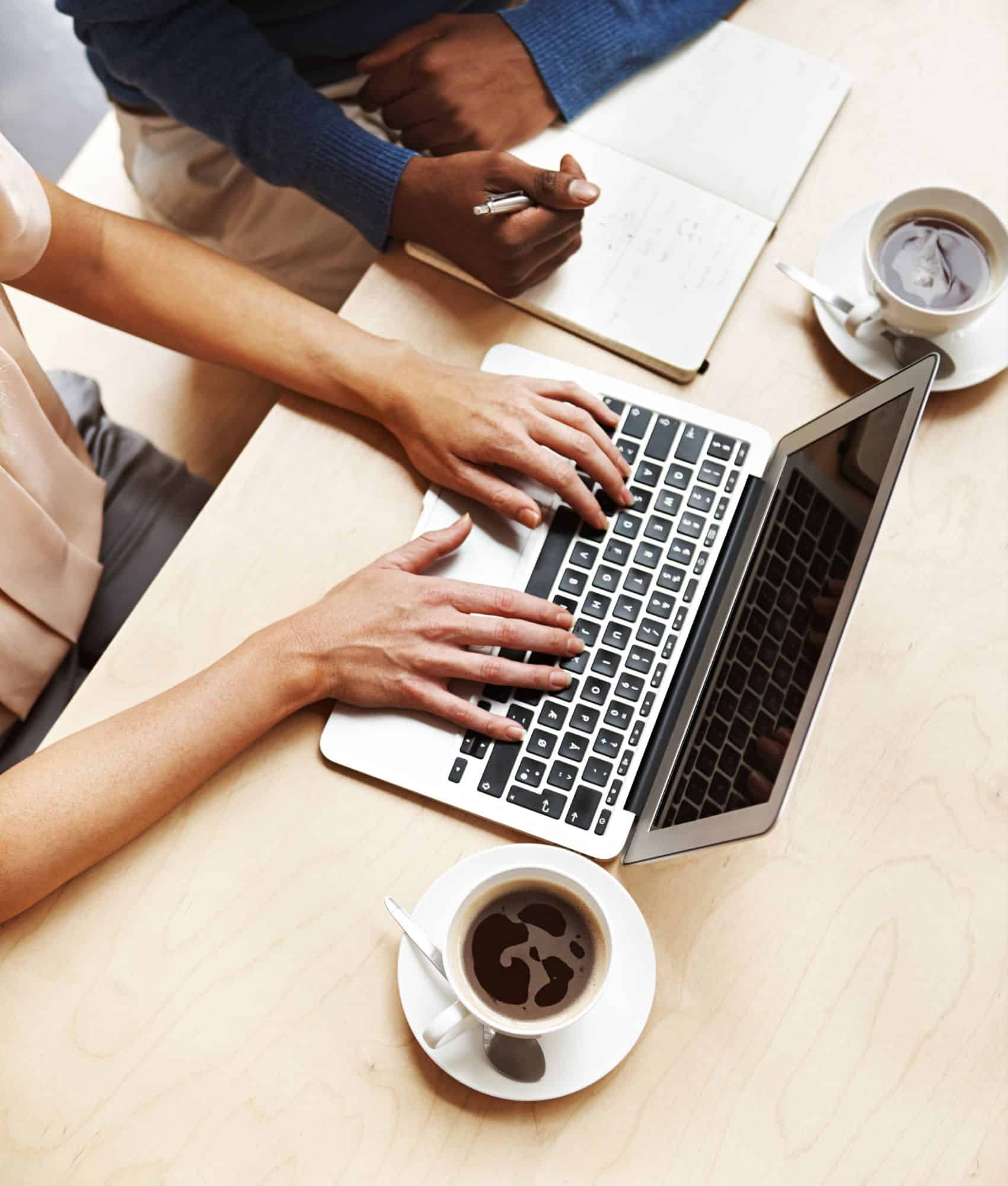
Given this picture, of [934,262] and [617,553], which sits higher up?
[934,262]

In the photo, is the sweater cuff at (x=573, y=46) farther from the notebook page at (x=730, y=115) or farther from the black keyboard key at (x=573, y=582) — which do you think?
the black keyboard key at (x=573, y=582)

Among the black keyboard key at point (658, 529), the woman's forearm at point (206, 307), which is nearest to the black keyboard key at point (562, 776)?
the black keyboard key at point (658, 529)

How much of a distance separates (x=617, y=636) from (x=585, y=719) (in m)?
0.07

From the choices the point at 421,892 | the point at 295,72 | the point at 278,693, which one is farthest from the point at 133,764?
the point at 295,72

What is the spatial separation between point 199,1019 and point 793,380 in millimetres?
709

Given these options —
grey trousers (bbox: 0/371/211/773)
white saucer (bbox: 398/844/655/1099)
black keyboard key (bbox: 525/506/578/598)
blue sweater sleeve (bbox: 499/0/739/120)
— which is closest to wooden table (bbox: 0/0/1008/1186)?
white saucer (bbox: 398/844/655/1099)

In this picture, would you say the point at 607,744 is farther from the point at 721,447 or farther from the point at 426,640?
the point at 721,447

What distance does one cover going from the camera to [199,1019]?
2.27 feet

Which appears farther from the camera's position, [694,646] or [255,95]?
[255,95]

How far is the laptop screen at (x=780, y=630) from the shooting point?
637 millimetres

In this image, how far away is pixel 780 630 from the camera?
0.67m

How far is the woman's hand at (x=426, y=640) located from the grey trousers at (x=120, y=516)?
0.32 metres

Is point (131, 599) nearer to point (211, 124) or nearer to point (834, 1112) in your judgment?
point (211, 124)

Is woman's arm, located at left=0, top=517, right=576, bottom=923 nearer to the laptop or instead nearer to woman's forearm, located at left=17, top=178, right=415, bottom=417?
the laptop
